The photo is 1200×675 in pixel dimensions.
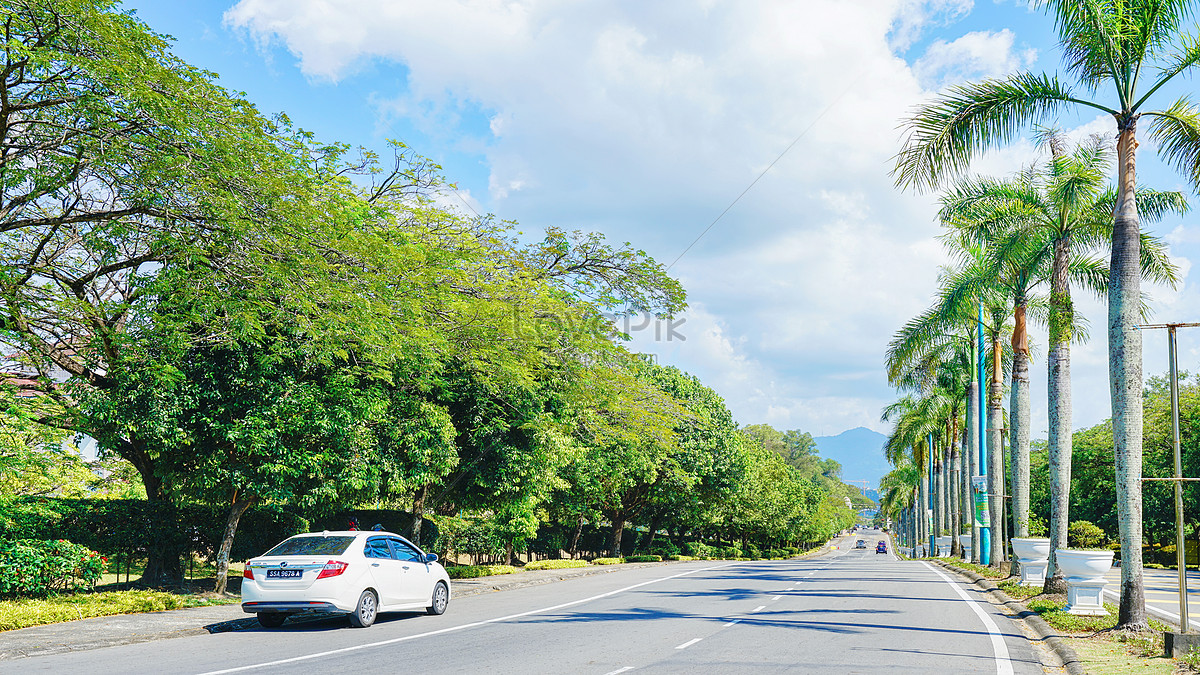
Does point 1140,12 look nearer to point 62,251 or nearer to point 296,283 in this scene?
point 296,283

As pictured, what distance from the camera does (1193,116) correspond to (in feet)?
42.3

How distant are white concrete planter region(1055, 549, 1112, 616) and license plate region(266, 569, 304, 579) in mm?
12262

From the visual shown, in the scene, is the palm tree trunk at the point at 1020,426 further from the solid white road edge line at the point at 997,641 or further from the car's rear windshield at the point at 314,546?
the car's rear windshield at the point at 314,546

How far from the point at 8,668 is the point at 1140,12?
17.1 m

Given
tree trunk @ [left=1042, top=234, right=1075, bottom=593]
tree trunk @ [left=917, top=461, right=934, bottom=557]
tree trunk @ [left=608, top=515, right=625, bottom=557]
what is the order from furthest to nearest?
tree trunk @ [left=917, top=461, right=934, bottom=557] → tree trunk @ [left=608, top=515, right=625, bottom=557] → tree trunk @ [left=1042, top=234, right=1075, bottom=593]

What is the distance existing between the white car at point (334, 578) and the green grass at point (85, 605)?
242 centimetres

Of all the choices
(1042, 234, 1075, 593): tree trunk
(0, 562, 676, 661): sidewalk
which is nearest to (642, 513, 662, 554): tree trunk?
(1042, 234, 1075, 593): tree trunk

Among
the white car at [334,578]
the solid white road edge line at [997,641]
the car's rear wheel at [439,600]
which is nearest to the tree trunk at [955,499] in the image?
the solid white road edge line at [997,641]

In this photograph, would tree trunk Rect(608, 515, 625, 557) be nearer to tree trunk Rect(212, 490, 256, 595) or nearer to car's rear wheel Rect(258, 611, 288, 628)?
tree trunk Rect(212, 490, 256, 595)

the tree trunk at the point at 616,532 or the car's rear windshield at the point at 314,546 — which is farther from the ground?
the car's rear windshield at the point at 314,546

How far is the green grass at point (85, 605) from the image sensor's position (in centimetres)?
1238

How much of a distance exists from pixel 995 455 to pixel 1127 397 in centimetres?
1610

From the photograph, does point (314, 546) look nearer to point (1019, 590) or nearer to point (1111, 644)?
point (1111, 644)

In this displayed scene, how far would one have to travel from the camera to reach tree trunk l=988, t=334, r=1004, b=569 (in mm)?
27375
